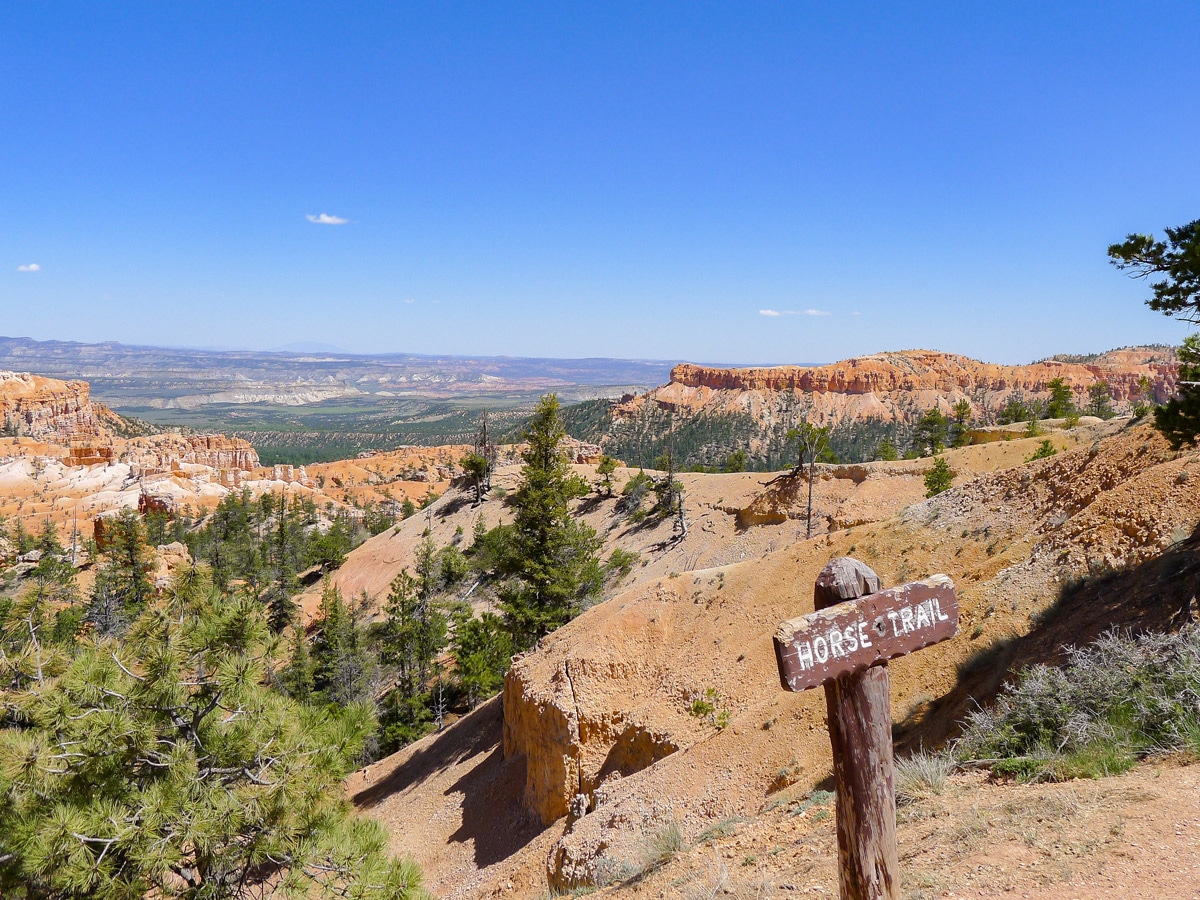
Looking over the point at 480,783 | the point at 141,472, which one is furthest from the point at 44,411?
the point at 480,783

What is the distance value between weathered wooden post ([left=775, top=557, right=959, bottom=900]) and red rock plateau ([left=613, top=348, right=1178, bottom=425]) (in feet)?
525

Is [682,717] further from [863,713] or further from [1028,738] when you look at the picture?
[863,713]

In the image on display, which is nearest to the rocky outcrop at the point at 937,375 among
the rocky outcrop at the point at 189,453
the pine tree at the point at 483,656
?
the rocky outcrop at the point at 189,453

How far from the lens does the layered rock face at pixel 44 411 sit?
5797 inches

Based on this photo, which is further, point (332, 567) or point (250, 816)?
point (332, 567)

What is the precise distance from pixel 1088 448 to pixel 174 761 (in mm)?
19107

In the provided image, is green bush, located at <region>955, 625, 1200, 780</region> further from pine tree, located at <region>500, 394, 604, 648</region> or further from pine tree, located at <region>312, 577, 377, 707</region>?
pine tree, located at <region>312, 577, 377, 707</region>

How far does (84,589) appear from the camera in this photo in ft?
165

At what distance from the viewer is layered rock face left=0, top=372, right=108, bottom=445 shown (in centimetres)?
14725

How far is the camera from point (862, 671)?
398cm

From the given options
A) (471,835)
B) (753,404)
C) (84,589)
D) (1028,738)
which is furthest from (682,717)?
(753,404)

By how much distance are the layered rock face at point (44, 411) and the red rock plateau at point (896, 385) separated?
130 m

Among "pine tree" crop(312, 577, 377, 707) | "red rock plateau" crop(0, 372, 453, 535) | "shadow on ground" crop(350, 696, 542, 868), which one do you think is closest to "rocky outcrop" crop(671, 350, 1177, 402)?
"red rock plateau" crop(0, 372, 453, 535)

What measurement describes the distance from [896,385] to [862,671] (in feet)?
603
